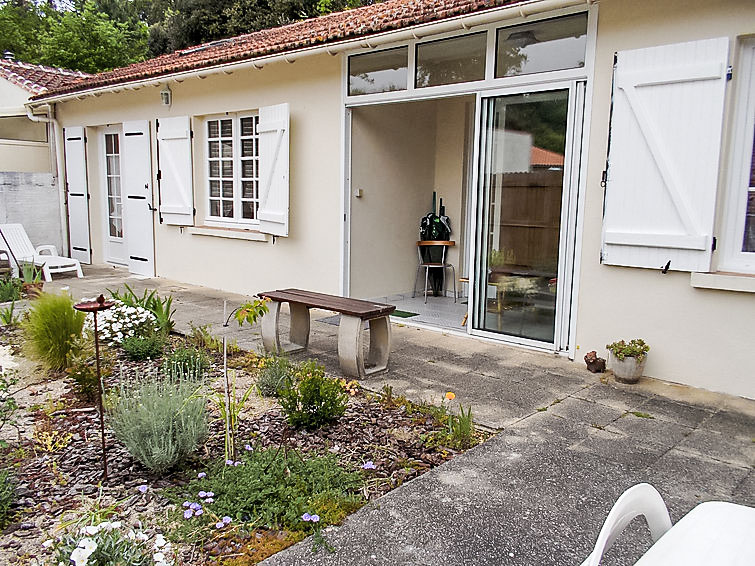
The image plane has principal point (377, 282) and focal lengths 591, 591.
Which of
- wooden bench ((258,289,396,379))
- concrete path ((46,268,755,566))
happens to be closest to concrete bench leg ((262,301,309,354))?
wooden bench ((258,289,396,379))

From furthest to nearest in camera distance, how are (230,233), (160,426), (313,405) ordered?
(230,233), (313,405), (160,426)

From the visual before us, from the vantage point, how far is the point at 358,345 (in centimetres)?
431

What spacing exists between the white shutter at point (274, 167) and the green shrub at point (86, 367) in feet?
8.38

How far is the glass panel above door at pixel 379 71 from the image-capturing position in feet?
19.5

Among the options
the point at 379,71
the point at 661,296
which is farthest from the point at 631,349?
the point at 379,71

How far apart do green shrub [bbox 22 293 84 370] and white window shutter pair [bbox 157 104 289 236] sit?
2.89 metres

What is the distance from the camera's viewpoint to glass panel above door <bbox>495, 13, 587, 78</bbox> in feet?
15.5

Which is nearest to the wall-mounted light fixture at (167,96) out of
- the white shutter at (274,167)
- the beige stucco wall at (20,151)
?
the white shutter at (274,167)

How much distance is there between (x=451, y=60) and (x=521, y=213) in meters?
1.61

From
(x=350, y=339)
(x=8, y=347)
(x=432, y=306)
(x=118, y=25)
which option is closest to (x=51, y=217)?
(x=8, y=347)

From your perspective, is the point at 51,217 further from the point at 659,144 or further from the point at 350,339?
the point at 659,144

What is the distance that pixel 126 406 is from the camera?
3100 mm

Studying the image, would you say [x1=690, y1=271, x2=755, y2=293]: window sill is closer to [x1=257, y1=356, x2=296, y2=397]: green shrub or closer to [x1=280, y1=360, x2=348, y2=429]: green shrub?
[x1=280, y1=360, x2=348, y2=429]: green shrub

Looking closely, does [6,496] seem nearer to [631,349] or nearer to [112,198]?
[631,349]
